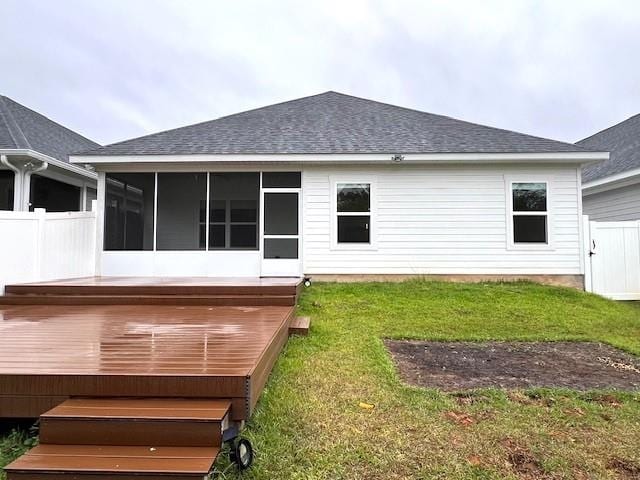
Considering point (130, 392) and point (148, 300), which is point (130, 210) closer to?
point (148, 300)

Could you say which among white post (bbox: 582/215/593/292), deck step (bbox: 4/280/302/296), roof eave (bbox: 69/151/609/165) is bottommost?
deck step (bbox: 4/280/302/296)

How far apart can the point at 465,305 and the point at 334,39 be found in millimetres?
14894

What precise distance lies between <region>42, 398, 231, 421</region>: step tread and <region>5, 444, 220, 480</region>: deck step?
0.48ft

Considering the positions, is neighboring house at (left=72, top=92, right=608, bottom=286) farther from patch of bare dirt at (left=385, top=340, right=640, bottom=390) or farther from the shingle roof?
patch of bare dirt at (left=385, top=340, right=640, bottom=390)

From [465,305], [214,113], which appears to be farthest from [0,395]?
[214,113]

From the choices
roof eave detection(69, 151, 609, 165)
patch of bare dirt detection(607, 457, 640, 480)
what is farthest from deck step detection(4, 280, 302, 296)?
Result: patch of bare dirt detection(607, 457, 640, 480)

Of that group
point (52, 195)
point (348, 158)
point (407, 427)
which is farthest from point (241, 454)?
point (52, 195)

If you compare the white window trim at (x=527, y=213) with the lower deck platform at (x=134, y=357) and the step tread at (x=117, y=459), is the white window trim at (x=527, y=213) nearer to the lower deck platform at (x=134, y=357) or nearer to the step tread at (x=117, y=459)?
the lower deck platform at (x=134, y=357)

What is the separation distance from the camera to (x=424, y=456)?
7.43 feet

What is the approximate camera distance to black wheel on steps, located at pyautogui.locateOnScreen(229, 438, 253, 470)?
210 cm

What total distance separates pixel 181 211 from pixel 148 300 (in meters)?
5.00

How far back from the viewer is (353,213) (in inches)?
345

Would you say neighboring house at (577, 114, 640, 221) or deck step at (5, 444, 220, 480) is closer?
deck step at (5, 444, 220, 480)

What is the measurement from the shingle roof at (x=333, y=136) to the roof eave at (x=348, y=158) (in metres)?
A: 0.10
